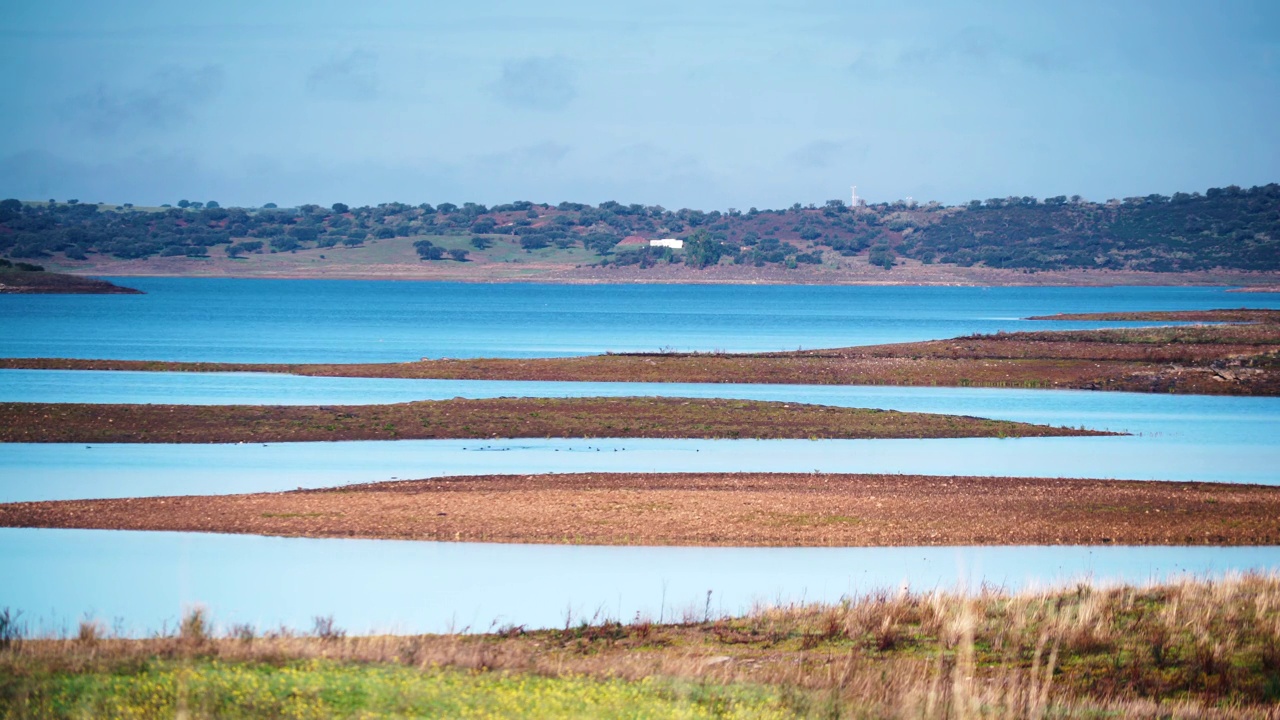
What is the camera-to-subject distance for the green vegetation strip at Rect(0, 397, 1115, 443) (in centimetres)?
2945

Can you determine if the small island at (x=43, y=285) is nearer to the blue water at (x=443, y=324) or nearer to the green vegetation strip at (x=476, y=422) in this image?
the blue water at (x=443, y=324)

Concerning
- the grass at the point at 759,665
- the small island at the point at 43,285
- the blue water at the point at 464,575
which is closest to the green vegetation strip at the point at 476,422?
the blue water at the point at 464,575

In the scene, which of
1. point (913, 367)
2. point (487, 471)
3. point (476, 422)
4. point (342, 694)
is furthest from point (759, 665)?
point (913, 367)

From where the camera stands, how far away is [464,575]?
16.2 m

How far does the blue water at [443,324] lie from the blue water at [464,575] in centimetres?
3587

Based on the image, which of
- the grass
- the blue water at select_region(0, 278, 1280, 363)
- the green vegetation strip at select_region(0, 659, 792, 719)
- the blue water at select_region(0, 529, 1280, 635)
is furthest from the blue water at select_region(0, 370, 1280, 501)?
the blue water at select_region(0, 278, 1280, 363)

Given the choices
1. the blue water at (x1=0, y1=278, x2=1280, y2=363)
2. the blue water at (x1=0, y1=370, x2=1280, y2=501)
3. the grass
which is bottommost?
the blue water at (x1=0, y1=278, x2=1280, y2=363)

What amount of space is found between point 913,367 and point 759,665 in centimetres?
3828

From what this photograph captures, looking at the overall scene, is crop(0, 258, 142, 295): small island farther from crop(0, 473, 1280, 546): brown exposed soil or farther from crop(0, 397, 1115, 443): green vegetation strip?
crop(0, 473, 1280, 546): brown exposed soil

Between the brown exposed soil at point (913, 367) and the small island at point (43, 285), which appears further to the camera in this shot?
the small island at point (43, 285)

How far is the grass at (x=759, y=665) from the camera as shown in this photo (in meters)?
8.52

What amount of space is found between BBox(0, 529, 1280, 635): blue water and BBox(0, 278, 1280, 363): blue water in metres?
35.9

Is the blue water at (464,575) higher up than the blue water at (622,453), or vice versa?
the blue water at (464,575)

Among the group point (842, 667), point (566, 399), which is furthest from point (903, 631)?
point (566, 399)
